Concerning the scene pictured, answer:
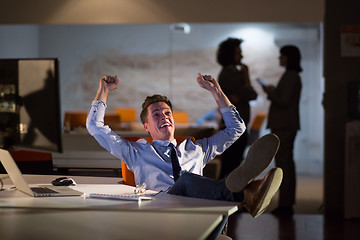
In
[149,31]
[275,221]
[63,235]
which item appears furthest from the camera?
[149,31]

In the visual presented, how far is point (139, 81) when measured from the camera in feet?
31.7

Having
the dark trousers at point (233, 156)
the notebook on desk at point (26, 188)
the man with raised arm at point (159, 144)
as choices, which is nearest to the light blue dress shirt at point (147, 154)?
the man with raised arm at point (159, 144)

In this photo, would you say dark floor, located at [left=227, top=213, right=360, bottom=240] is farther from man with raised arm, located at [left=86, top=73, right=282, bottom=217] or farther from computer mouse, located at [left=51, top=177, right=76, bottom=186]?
computer mouse, located at [left=51, top=177, right=76, bottom=186]

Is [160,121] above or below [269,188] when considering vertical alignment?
above

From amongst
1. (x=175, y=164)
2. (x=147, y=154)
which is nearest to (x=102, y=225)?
(x=175, y=164)

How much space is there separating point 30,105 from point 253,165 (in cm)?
103

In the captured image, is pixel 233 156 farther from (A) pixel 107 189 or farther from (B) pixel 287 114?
(A) pixel 107 189

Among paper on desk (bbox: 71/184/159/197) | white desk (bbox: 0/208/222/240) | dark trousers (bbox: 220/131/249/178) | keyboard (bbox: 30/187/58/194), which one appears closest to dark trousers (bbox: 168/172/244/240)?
paper on desk (bbox: 71/184/159/197)

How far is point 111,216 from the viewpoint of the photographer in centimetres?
189

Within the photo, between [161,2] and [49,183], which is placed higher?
[161,2]

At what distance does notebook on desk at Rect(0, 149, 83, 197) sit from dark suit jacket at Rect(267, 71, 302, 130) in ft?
12.2

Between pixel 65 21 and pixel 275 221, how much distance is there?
9.20 feet

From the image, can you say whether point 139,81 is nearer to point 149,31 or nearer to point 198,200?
point 149,31

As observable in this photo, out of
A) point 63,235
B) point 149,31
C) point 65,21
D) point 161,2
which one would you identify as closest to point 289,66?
point 161,2
